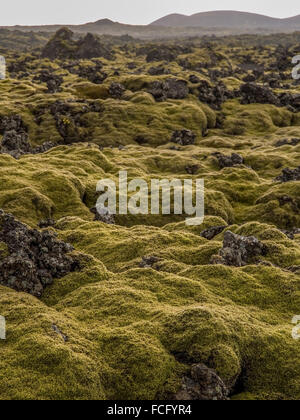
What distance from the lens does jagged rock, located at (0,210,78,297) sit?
1388 centimetres

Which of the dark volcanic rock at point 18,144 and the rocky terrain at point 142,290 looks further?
the dark volcanic rock at point 18,144

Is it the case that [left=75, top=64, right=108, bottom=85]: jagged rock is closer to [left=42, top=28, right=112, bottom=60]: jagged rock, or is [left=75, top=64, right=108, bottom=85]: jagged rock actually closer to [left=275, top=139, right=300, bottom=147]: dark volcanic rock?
[left=275, top=139, right=300, bottom=147]: dark volcanic rock

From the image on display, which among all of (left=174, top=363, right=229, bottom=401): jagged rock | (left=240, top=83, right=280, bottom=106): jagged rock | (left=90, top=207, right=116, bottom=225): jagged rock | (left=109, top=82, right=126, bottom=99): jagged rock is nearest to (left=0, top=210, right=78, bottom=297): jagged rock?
(left=174, top=363, right=229, bottom=401): jagged rock

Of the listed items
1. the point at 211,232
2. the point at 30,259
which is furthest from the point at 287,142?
the point at 30,259

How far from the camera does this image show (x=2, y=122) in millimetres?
48562

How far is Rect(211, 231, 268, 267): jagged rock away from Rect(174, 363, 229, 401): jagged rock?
6255 millimetres

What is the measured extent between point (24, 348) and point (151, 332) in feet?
11.1

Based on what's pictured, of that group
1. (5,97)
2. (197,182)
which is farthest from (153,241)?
(5,97)

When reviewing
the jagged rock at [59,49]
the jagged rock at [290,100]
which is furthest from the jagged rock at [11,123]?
the jagged rock at [59,49]

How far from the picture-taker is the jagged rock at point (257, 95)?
221 feet

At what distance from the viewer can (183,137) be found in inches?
2023

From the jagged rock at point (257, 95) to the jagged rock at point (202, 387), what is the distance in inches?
2494

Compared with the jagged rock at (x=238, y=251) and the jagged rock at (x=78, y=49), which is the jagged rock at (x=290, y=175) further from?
the jagged rock at (x=78, y=49)

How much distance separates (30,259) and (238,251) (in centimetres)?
786
